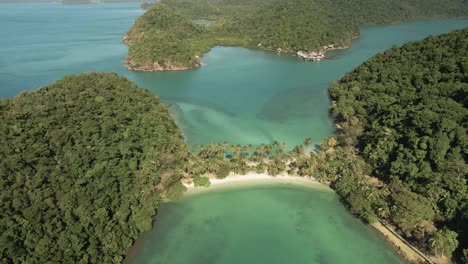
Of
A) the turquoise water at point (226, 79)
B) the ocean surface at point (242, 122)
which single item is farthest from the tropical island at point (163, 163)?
the turquoise water at point (226, 79)

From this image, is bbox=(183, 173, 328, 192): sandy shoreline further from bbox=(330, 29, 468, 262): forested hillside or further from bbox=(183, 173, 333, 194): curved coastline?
bbox=(330, 29, 468, 262): forested hillside

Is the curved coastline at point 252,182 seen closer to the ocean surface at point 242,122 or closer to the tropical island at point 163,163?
the tropical island at point 163,163

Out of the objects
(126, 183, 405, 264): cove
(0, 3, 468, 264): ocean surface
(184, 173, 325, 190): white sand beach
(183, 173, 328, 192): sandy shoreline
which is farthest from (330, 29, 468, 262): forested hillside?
(184, 173, 325, 190): white sand beach

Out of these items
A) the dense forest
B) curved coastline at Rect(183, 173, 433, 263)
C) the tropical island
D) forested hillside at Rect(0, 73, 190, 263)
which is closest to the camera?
forested hillside at Rect(0, 73, 190, 263)

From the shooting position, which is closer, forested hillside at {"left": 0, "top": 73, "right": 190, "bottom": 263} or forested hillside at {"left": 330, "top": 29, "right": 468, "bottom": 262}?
forested hillside at {"left": 0, "top": 73, "right": 190, "bottom": 263}

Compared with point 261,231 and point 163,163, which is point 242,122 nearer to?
point 163,163

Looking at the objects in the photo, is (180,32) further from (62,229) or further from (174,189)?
(62,229)

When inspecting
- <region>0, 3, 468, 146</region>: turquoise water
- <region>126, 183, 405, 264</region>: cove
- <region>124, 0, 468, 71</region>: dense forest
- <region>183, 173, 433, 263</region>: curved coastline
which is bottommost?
<region>126, 183, 405, 264</region>: cove
